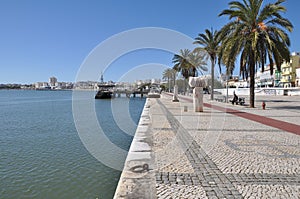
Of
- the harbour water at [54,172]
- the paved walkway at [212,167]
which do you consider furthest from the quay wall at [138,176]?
the harbour water at [54,172]

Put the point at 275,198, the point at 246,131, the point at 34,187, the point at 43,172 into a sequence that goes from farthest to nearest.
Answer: the point at 246,131 → the point at 43,172 → the point at 34,187 → the point at 275,198

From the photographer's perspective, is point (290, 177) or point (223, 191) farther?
point (290, 177)

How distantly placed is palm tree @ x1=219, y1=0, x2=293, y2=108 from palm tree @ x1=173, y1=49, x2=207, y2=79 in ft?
50.2

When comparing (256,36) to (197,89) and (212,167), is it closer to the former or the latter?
(197,89)

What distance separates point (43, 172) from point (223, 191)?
486cm

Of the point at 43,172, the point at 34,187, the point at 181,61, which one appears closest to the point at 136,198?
the point at 34,187

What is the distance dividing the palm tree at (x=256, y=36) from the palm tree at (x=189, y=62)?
602 inches

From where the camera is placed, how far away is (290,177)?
421cm

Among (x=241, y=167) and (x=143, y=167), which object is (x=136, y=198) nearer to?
(x=143, y=167)

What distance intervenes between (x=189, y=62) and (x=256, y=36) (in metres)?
21.7

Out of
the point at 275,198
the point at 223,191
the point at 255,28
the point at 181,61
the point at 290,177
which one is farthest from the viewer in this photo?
the point at 181,61

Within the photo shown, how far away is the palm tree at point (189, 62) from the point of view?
117 feet

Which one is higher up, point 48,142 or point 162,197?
point 162,197

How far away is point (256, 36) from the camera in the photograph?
16188 millimetres
